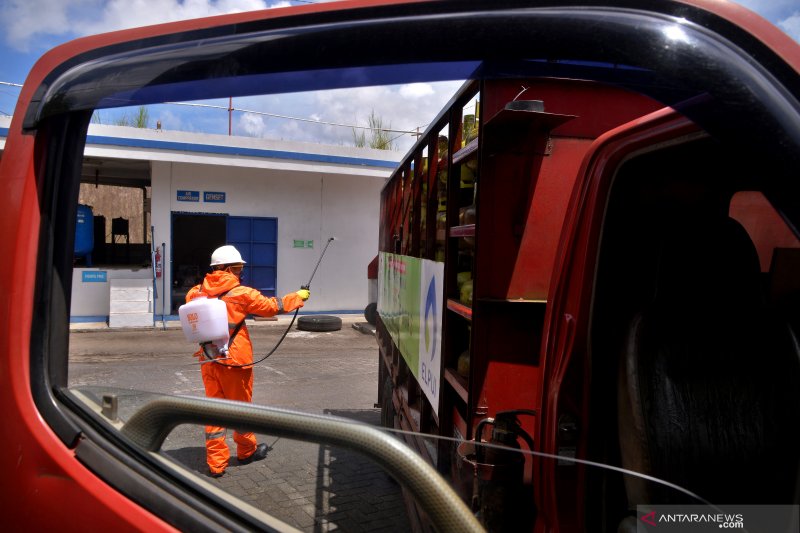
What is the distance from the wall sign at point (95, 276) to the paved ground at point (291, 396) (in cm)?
119

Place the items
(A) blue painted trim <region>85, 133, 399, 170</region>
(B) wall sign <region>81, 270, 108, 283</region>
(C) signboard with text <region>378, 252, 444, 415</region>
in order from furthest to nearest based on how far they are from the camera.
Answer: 1. (A) blue painted trim <region>85, 133, 399, 170</region>
2. (B) wall sign <region>81, 270, 108, 283</region>
3. (C) signboard with text <region>378, 252, 444, 415</region>

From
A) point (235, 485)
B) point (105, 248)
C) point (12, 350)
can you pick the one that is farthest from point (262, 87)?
point (105, 248)

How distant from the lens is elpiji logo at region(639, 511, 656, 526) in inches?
56.1

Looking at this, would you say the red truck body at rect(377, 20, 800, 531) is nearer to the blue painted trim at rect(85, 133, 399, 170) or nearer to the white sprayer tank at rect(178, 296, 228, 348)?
the white sprayer tank at rect(178, 296, 228, 348)

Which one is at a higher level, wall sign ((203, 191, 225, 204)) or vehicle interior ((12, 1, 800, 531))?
wall sign ((203, 191, 225, 204))

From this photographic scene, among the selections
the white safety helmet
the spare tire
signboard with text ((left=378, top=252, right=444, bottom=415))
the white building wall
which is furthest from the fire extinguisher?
signboard with text ((left=378, top=252, right=444, bottom=415))

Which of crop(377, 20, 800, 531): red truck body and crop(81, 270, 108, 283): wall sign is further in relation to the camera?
crop(81, 270, 108, 283): wall sign

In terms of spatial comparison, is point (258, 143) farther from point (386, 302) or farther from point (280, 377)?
point (386, 302)

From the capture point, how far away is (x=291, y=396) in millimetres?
7047

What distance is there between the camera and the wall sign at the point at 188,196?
43.6 ft

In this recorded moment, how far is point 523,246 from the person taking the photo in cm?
243

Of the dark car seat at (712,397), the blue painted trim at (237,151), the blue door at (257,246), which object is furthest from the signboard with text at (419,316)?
the blue door at (257,246)

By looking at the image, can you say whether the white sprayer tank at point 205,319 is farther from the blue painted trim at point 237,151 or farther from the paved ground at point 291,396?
the blue painted trim at point 237,151

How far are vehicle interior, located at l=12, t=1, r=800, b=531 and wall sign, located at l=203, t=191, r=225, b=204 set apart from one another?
12.9 m
